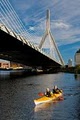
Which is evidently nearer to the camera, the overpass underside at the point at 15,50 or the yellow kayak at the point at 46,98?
the yellow kayak at the point at 46,98

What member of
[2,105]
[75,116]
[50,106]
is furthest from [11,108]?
[75,116]

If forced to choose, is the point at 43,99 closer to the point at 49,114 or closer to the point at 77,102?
the point at 77,102

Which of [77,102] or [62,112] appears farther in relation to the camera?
Result: [77,102]

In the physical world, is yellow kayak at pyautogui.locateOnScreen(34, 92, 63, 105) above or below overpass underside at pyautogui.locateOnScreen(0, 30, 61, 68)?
below

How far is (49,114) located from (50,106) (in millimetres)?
5508

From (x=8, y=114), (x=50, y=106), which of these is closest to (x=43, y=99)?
(x=50, y=106)

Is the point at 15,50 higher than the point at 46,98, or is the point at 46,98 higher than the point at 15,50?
the point at 15,50

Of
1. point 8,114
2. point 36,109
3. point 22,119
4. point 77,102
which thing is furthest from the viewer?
point 77,102

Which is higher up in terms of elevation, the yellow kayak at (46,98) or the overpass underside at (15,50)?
the overpass underside at (15,50)

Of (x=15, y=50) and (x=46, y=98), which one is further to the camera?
(x=15, y=50)

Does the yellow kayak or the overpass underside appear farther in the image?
the overpass underside

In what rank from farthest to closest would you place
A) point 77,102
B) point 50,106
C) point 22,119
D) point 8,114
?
1. point 77,102
2. point 50,106
3. point 8,114
4. point 22,119

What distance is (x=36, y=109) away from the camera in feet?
118

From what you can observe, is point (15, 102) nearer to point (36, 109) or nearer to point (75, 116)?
point (36, 109)
